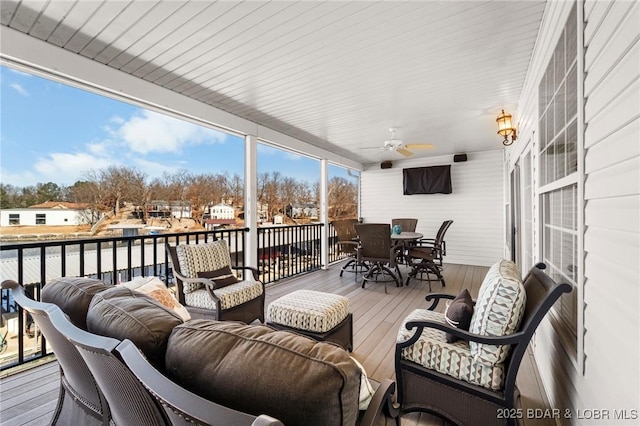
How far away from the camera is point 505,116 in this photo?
351 centimetres

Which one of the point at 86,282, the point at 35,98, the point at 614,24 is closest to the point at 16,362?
the point at 86,282

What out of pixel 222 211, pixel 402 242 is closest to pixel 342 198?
pixel 402 242

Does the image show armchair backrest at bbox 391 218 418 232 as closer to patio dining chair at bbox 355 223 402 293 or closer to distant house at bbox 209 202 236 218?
patio dining chair at bbox 355 223 402 293

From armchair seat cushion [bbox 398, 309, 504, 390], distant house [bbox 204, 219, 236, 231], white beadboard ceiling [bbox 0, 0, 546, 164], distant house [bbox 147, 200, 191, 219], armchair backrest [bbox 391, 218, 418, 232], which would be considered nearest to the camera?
armchair seat cushion [bbox 398, 309, 504, 390]

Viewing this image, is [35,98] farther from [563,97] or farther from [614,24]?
[563,97]

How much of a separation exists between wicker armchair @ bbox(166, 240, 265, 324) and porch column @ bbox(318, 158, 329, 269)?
3.23m

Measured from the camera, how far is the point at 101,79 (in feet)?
8.36

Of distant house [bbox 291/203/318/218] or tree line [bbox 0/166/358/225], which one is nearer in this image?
tree line [bbox 0/166/358/225]

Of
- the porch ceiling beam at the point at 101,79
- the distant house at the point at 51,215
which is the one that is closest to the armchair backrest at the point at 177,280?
the distant house at the point at 51,215

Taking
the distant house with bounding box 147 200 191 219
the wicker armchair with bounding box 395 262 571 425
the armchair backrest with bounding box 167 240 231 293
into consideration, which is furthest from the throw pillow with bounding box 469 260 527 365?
the distant house with bounding box 147 200 191 219

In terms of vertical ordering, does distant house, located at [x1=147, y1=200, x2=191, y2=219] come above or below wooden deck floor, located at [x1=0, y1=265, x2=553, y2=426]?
above

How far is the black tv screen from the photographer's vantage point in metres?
6.53

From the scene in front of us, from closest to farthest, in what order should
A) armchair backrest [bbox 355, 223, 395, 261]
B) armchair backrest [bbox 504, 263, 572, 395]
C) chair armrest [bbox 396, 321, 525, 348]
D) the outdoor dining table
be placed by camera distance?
armchair backrest [bbox 504, 263, 572, 395] → chair armrest [bbox 396, 321, 525, 348] → armchair backrest [bbox 355, 223, 395, 261] → the outdoor dining table

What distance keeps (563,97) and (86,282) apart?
2745 millimetres
